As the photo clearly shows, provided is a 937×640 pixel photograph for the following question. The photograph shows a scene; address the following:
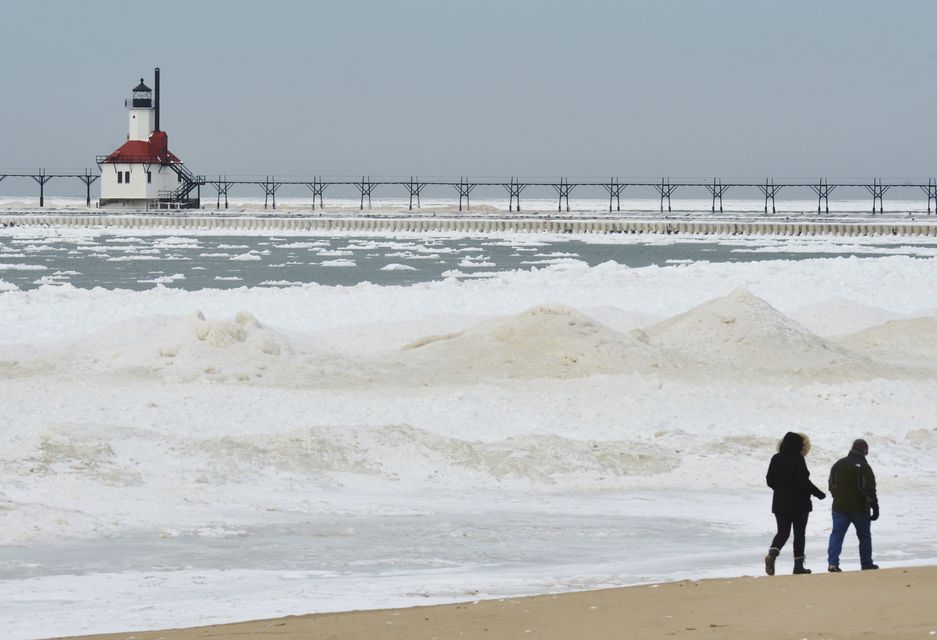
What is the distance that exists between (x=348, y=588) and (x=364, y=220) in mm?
75233

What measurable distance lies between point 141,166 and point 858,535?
272ft

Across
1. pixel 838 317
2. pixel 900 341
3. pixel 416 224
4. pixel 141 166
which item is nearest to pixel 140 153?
pixel 141 166

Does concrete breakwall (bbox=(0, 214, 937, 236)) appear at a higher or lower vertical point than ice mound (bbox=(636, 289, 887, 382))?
higher

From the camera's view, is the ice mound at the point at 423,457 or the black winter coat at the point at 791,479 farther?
the ice mound at the point at 423,457

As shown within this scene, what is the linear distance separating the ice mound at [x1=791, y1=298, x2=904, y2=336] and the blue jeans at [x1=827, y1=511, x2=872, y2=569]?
17028 millimetres

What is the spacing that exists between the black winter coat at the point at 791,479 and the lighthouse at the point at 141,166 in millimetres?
81631

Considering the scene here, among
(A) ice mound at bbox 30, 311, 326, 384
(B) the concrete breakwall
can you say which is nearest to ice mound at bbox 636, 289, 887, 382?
(A) ice mound at bbox 30, 311, 326, 384

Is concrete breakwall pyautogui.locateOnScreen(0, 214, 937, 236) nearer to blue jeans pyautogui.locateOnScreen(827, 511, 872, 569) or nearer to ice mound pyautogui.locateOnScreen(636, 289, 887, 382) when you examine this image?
ice mound pyautogui.locateOnScreen(636, 289, 887, 382)

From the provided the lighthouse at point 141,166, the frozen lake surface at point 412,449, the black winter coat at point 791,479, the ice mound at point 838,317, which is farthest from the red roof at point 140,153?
the black winter coat at point 791,479

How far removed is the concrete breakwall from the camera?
76812mm

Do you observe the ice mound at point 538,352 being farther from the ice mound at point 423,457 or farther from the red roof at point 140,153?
the red roof at point 140,153

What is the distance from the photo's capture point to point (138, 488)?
1240 centimetres

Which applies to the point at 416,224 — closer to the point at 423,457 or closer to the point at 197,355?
the point at 197,355

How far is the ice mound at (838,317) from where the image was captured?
26344 millimetres
